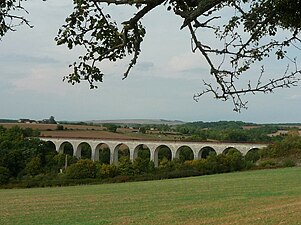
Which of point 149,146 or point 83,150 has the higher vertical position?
point 149,146

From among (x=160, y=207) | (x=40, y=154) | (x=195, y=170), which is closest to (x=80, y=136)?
(x=40, y=154)

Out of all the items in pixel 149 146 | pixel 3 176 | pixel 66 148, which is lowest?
pixel 3 176

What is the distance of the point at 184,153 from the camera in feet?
175

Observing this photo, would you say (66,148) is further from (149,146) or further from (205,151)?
(205,151)

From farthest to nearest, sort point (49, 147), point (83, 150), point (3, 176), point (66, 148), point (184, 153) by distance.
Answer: point (83, 150) → point (66, 148) → point (49, 147) → point (184, 153) → point (3, 176)

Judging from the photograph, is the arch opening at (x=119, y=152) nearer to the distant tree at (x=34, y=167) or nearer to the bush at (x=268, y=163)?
the distant tree at (x=34, y=167)

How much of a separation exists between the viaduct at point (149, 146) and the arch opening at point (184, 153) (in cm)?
16

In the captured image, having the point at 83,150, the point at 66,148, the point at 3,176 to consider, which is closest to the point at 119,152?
the point at 83,150

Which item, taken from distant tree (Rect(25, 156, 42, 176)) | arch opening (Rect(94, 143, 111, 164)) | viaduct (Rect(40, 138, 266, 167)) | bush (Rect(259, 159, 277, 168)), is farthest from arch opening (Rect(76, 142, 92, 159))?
bush (Rect(259, 159, 277, 168))

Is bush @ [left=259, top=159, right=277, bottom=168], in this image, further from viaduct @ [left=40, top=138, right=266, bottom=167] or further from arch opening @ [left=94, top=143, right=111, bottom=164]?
arch opening @ [left=94, top=143, right=111, bottom=164]

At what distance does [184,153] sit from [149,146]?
4.41 metres

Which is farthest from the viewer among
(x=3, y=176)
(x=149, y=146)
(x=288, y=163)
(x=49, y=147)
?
(x=49, y=147)

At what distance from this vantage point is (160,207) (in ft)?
50.5

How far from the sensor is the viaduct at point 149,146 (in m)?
47.0
